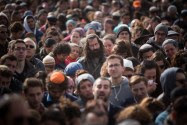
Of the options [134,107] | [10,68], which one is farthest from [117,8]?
[134,107]

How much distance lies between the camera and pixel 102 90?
8.70 m

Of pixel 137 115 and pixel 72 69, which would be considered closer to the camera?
pixel 137 115

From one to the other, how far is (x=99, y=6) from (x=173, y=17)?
16.5 ft

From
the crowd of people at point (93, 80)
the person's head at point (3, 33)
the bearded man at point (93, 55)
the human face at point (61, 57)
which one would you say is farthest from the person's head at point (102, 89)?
the person's head at point (3, 33)

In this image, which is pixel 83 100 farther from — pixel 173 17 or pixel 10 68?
pixel 173 17

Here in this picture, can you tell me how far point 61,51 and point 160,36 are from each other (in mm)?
2826

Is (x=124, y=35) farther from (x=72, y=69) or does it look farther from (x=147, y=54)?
(x=72, y=69)

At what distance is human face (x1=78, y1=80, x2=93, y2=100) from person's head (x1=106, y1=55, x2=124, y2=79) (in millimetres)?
486

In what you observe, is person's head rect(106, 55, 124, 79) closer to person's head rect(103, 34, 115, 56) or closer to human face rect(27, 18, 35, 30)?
person's head rect(103, 34, 115, 56)

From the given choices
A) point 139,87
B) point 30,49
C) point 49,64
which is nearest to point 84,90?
point 139,87

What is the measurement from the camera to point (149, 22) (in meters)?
16.9

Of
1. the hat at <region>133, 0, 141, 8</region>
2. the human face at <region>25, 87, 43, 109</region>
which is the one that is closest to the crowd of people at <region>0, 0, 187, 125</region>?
the human face at <region>25, 87, 43, 109</region>

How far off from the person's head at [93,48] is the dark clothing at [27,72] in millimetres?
1205

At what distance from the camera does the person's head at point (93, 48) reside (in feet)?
38.0
